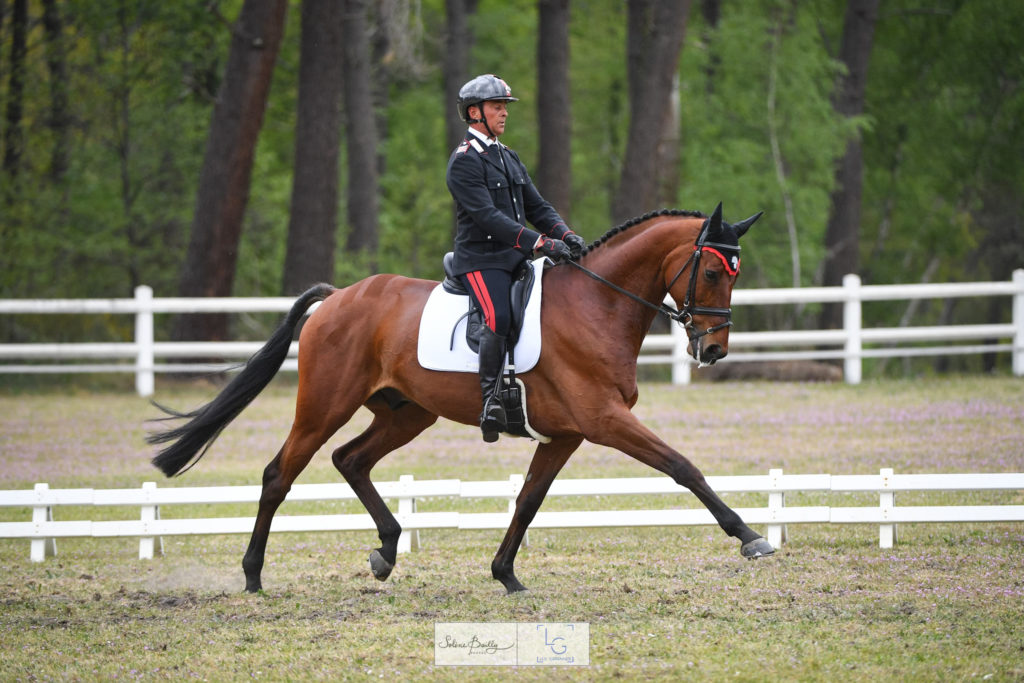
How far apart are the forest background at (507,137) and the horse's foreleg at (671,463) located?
13472 mm

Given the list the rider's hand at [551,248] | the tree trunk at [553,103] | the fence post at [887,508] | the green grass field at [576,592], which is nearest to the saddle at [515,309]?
the rider's hand at [551,248]

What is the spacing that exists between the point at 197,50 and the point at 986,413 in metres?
16.4

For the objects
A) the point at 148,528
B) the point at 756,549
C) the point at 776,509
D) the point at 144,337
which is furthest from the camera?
the point at 144,337

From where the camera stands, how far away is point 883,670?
212 inches

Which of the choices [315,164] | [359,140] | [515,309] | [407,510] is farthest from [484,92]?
[359,140]

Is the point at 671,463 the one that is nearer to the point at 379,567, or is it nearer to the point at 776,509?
the point at 379,567

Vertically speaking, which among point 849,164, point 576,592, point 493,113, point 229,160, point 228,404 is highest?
point 849,164

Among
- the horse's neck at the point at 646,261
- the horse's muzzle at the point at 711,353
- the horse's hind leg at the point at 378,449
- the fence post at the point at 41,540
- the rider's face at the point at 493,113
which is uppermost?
the rider's face at the point at 493,113

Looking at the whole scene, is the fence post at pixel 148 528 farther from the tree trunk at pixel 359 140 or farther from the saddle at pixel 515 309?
the tree trunk at pixel 359 140

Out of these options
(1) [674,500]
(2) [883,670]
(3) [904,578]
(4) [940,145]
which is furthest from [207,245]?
(4) [940,145]

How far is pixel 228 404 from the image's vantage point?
8141 mm

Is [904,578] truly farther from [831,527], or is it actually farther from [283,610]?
[283,610]

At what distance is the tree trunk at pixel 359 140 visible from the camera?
25641 millimetres

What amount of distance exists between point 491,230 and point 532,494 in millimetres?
1658
